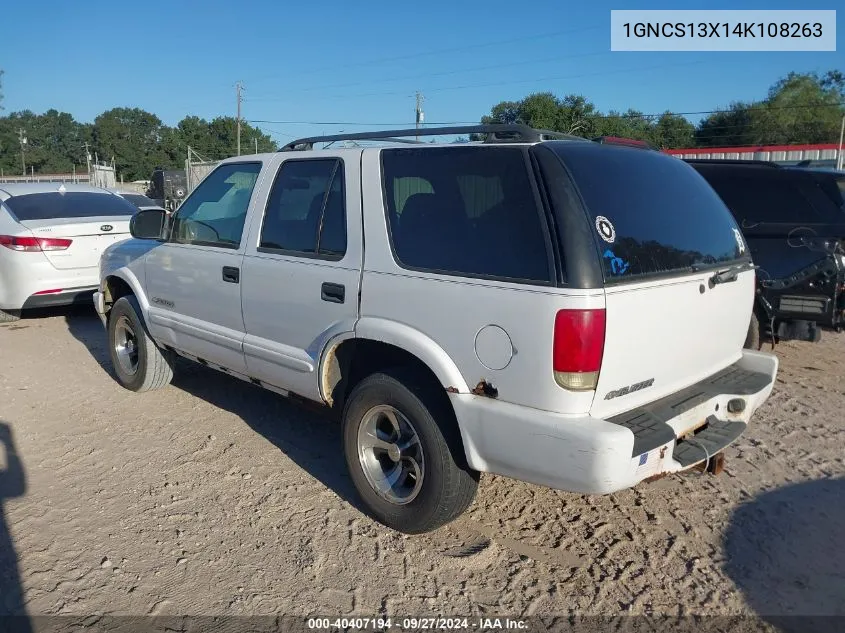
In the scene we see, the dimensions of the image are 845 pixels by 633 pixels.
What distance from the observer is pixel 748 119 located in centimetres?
5503

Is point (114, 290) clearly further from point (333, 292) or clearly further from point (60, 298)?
point (333, 292)

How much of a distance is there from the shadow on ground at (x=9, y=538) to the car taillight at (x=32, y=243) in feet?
10.8

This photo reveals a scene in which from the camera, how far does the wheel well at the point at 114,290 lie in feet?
19.0

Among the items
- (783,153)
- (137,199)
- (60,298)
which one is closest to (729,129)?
(783,153)

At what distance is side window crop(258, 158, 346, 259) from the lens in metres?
3.63

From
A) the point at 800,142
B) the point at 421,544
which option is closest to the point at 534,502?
the point at 421,544

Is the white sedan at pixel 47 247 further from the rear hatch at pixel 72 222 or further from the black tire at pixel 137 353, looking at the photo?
the black tire at pixel 137 353

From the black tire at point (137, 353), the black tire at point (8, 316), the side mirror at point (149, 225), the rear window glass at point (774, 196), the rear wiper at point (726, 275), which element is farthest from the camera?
the black tire at point (8, 316)

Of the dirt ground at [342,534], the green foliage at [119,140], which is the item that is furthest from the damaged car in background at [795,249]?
the green foliage at [119,140]

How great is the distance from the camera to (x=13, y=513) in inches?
144

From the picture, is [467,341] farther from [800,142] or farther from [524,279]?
[800,142]

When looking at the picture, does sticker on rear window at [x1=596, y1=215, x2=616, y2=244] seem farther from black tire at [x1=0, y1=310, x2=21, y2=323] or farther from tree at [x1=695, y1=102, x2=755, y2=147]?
tree at [x1=695, y1=102, x2=755, y2=147]

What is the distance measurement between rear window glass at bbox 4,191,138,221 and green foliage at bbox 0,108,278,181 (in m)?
66.5

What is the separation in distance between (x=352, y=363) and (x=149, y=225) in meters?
2.20
